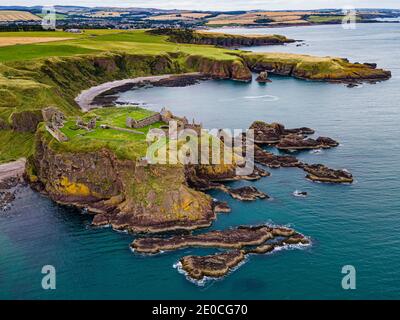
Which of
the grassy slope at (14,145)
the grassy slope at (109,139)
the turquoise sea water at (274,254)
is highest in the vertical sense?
the grassy slope at (109,139)

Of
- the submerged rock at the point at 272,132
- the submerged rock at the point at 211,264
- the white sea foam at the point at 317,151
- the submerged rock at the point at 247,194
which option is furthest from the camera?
the submerged rock at the point at 272,132

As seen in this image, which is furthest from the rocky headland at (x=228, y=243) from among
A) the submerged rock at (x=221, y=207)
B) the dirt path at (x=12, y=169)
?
the dirt path at (x=12, y=169)

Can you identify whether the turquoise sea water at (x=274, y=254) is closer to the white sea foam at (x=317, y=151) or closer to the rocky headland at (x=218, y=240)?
the white sea foam at (x=317, y=151)

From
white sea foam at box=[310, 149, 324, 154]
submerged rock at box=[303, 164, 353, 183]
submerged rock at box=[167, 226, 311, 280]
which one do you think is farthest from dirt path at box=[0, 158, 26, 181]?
white sea foam at box=[310, 149, 324, 154]

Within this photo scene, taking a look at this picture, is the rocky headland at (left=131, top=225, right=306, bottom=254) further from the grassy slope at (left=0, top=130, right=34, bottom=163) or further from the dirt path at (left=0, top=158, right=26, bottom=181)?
the grassy slope at (left=0, top=130, right=34, bottom=163)

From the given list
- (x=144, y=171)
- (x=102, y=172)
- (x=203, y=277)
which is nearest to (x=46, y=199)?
(x=102, y=172)

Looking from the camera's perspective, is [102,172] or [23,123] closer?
[102,172]
